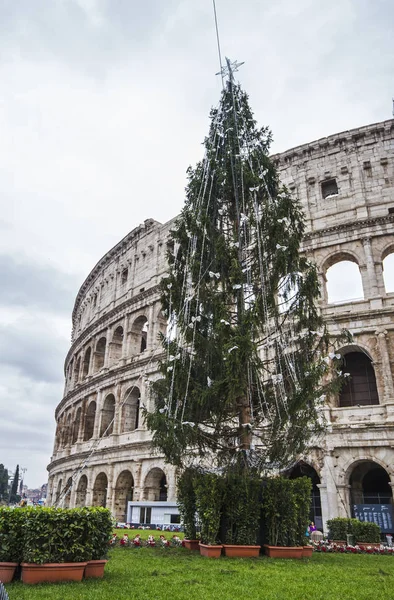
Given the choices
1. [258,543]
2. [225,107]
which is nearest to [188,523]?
[258,543]

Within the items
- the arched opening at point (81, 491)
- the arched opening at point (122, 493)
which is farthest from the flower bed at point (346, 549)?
Result: the arched opening at point (81, 491)

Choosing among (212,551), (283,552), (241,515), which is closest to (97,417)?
(212,551)

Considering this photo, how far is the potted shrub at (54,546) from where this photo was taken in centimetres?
684

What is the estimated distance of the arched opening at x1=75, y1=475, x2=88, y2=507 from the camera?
1160 inches

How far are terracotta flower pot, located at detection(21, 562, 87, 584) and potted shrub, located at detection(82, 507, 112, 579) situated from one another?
13.7 inches

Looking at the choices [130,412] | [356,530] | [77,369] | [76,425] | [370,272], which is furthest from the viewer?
[77,369]

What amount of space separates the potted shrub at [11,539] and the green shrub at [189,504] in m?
4.61

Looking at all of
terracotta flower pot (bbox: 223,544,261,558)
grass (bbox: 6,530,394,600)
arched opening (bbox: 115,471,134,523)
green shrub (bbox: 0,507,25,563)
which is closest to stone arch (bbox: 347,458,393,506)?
grass (bbox: 6,530,394,600)

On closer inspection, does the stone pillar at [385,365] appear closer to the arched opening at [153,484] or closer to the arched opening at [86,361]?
the arched opening at [153,484]

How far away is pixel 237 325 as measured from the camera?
11930 mm

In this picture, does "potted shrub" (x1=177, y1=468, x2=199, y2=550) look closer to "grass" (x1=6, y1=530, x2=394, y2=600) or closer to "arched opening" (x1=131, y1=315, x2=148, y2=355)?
"grass" (x1=6, y1=530, x2=394, y2=600)

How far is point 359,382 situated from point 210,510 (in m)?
12.0

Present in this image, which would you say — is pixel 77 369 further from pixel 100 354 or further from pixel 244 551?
pixel 244 551

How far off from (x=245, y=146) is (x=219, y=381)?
748 centimetres
